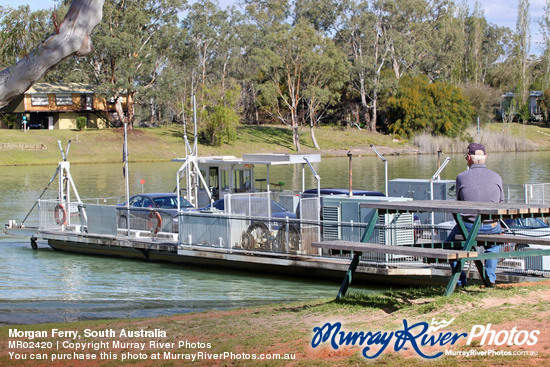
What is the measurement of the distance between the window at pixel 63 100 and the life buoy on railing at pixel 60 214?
6652cm

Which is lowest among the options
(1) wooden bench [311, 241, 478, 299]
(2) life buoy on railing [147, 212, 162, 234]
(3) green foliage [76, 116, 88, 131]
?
(2) life buoy on railing [147, 212, 162, 234]

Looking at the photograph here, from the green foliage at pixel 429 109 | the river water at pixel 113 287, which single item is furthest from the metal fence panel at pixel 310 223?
the green foliage at pixel 429 109

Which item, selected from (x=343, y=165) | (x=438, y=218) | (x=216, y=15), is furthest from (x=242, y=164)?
(x=216, y=15)

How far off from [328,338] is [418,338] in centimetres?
104

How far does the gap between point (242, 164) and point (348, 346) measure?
671 inches

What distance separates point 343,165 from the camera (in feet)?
220

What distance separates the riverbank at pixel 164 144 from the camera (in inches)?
2825

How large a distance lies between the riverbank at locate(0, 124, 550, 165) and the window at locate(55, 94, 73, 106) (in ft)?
24.4

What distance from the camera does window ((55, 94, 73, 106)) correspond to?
8750 cm

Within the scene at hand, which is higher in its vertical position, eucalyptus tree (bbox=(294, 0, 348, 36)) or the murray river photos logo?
eucalyptus tree (bbox=(294, 0, 348, 36))

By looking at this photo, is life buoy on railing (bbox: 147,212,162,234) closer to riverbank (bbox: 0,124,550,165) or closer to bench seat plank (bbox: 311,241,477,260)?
bench seat plank (bbox: 311,241,477,260)

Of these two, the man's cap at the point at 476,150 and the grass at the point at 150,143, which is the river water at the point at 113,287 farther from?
the grass at the point at 150,143

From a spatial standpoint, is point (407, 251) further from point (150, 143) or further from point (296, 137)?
point (296, 137)

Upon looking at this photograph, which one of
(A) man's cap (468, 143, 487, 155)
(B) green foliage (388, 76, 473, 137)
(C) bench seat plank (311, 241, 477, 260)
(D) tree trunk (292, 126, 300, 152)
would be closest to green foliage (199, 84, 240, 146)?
(D) tree trunk (292, 126, 300, 152)
